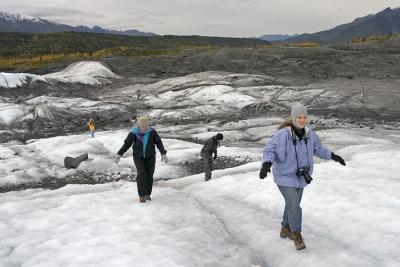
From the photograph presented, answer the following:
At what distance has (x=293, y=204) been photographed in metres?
7.88

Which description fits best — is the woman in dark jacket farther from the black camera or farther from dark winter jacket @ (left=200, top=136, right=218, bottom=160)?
the black camera

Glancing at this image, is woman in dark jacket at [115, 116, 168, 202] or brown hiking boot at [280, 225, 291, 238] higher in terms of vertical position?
woman in dark jacket at [115, 116, 168, 202]

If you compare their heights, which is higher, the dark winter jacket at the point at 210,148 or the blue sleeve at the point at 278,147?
the blue sleeve at the point at 278,147

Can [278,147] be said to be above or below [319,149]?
above

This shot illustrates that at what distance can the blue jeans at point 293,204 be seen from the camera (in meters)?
7.83

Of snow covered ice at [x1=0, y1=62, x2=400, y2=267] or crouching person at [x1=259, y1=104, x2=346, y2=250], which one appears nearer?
crouching person at [x1=259, y1=104, x2=346, y2=250]

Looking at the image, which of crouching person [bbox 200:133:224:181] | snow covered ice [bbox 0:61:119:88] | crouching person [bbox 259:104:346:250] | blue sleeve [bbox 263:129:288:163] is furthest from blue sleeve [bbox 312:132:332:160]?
snow covered ice [bbox 0:61:119:88]

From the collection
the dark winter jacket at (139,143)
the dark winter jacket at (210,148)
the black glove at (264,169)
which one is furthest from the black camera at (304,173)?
the dark winter jacket at (210,148)

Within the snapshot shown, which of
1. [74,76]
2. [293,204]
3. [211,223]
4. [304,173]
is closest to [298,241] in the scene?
[293,204]

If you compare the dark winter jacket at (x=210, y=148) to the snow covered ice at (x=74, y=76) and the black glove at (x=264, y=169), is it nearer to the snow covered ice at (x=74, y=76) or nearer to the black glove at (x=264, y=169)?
the black glove at (x=264, y=169)

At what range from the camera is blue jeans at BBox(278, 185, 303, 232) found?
7832 millimetres

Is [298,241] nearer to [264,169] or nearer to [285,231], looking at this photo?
[285,231]

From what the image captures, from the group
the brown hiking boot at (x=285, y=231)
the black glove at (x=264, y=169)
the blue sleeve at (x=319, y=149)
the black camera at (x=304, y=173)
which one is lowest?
the brown hiking boot at (x=285, y=231)

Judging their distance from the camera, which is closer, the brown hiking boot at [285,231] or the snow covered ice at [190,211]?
the snow covered ice at [190,211]
